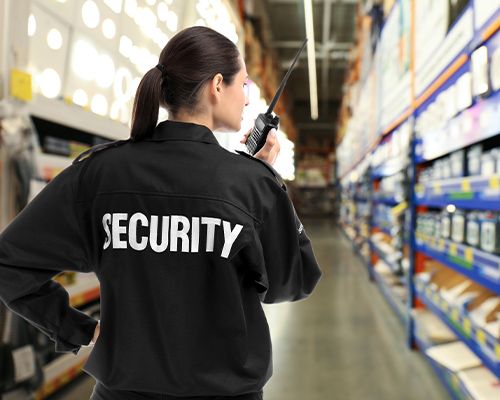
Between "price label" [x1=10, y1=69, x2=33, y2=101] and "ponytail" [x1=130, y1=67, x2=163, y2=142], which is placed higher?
"price label" [x1=10, y1=69, x2=33, y2=101]

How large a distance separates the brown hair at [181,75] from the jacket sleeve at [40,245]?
0.60 ft

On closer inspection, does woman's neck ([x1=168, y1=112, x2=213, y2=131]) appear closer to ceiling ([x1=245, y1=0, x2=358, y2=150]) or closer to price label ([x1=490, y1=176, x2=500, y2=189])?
price label ([x1=490, y1=176, x2=500, y2=189])

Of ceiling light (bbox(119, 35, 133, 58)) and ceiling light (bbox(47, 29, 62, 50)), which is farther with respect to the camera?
ceiling light (bbox(119, 35, 133, 58))

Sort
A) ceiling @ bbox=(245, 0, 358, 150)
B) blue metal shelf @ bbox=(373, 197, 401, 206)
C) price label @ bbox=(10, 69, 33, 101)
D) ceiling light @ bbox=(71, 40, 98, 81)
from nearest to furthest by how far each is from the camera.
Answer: price label @ bbox=(10, 69, 33, 101) → ceiling light @ bbox=(71, 40, 98, 81) → blue metal shelf @ bbox=(373, 197, 401, 206) → ceiling @ bbox=(245, 0, 358, 150)

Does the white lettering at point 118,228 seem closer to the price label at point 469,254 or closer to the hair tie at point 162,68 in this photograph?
the hair tie at point 162,68

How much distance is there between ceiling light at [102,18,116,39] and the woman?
7.69ft

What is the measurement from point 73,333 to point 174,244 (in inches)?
14.1

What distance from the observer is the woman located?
38.5 inches

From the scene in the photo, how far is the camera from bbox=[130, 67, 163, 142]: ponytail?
1036mm

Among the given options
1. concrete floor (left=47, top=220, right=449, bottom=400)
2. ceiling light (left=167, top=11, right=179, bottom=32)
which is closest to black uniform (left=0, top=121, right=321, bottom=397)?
concrete floor (left=47, top=220, right=449, bottom=400)

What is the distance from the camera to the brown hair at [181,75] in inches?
40.9

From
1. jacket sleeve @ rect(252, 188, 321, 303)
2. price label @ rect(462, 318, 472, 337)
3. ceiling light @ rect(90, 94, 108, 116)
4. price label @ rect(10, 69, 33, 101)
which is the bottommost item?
price label @ rect(462, 318, 472, 337)

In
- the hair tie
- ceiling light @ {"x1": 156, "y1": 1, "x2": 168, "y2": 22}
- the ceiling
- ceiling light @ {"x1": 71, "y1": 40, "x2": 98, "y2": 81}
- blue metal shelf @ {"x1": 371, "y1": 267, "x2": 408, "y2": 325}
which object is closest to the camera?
the hair tie

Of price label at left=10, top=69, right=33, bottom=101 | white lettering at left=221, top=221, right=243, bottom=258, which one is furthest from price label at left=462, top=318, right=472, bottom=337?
price label at left=10, top=69, right=33, bottom=101
